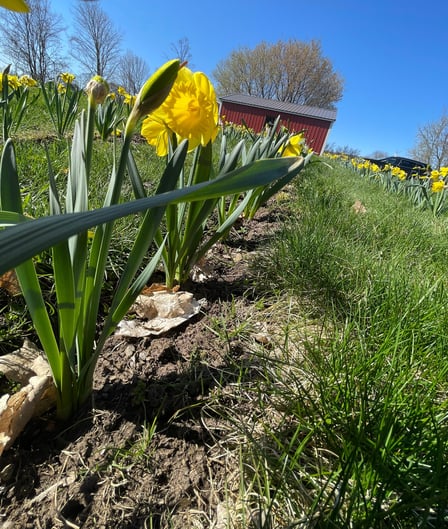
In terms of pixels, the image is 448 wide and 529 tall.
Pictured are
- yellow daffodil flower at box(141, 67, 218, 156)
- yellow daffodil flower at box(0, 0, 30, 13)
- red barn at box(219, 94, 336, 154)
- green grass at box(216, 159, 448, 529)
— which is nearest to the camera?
yellow daffodil flower at box(0, 0, 30, 13)

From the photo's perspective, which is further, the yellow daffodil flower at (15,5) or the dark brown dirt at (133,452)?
the dark brown dirt at (133,452)

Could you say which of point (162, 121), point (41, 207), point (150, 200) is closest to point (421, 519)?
point (150, 200)

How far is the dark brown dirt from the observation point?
0.42 meters

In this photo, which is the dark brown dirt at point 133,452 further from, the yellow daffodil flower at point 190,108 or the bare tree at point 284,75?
the bare tree at point 284,75

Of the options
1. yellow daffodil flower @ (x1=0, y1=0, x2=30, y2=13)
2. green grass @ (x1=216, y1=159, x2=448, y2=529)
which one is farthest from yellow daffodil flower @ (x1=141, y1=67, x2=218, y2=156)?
green grass @ (x1=216, y1=159, x2=448, y2=529)

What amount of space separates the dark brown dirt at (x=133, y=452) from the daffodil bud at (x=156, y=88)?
0.49 m

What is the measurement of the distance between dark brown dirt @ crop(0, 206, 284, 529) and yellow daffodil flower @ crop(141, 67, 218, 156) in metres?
0.50

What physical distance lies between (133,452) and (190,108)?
66 cm

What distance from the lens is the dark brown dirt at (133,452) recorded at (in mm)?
423

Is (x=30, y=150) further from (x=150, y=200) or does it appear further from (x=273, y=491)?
(x=273, y=491)

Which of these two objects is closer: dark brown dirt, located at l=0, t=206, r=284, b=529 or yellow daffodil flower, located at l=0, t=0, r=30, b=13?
yellow daffodil flower, located at l=0, t=0, r=30, b=13

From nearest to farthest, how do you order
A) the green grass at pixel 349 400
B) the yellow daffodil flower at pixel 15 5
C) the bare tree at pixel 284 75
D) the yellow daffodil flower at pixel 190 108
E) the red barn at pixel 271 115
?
the yellow daffodil flower at pixel 15 5 < the green grass at pixel 349 400 < the yellow daffodil flower at pixel 190 108 < the red barn at pixel 271 115 < the bare tree at pixel 284 75

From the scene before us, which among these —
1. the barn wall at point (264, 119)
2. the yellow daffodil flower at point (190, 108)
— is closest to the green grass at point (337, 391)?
the yellow daffodil flower at point (190, 108)

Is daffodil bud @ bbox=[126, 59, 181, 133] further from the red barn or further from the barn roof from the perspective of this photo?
the barn roof
